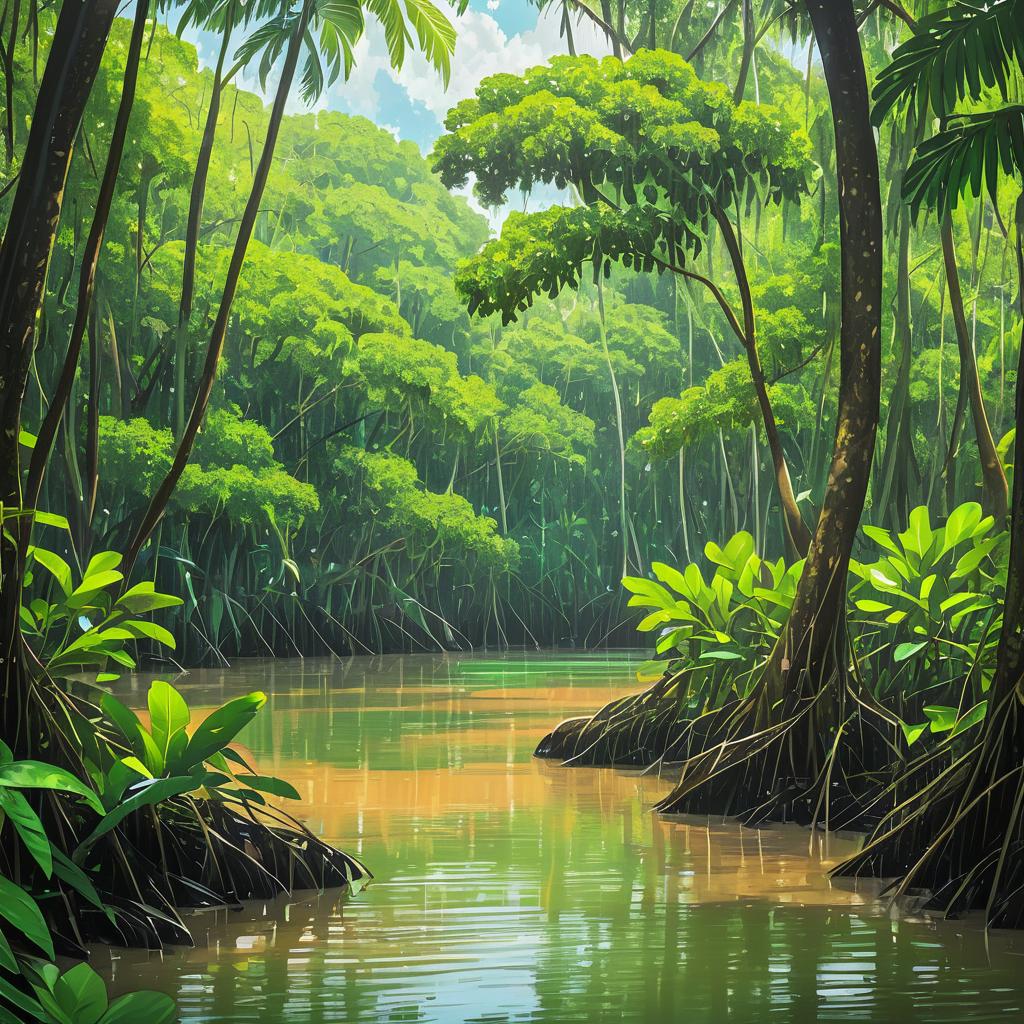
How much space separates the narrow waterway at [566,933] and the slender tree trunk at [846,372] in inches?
35.9

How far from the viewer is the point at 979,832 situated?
17.3ft

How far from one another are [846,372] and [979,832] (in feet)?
9.93

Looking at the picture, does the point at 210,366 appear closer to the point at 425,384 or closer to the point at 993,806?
the point at 993,806

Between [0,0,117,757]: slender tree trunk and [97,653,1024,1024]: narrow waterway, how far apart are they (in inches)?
37.5

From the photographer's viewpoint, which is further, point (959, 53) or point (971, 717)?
point (971, 717)

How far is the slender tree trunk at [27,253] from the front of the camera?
4.73m

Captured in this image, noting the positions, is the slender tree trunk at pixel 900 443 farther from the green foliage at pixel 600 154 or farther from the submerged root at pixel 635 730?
the submerged root at pixel 635 730

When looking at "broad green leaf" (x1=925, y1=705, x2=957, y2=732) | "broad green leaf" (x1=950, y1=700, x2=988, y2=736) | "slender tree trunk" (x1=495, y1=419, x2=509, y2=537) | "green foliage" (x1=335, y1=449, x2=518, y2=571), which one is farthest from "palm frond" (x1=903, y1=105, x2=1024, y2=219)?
"slender tree trunk" (x1=495, y1=419, x2=509, y2=537)

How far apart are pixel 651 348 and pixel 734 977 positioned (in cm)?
2809

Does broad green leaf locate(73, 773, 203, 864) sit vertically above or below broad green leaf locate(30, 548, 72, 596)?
below

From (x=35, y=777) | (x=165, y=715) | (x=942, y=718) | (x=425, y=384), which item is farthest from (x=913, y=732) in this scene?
(x=425, y=384)

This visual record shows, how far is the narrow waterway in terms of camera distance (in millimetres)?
Answer: 4098

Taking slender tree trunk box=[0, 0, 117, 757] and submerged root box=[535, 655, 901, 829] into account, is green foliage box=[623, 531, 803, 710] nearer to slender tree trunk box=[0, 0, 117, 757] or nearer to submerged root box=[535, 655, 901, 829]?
submerged root box=[535, 655, 901, 829]

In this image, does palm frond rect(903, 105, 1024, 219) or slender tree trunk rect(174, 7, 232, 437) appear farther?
slender tree trunk rect(174, 7, 232, 437)
